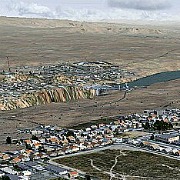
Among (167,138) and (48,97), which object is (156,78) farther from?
(167,138)

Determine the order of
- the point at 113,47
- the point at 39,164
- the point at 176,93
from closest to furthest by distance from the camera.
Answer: the point at 39,164
the point at 176,93
the point at 113,47

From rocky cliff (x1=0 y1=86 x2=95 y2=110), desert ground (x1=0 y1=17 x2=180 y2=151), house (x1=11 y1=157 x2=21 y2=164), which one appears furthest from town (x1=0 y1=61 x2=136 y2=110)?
house (x1=11 y1=157 x2=21 y2=164)

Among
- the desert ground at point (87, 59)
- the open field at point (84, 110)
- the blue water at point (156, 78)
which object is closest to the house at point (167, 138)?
the open field at point (84, 110)

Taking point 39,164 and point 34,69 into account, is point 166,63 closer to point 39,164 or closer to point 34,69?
point 34,69

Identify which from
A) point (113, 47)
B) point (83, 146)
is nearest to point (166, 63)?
point (113, 47)

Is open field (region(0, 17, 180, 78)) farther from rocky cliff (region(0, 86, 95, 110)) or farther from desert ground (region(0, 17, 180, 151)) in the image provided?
rocky cliff (region(0, 86, 95, 110))

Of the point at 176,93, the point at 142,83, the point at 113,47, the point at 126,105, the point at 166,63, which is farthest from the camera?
the point at 113,47
